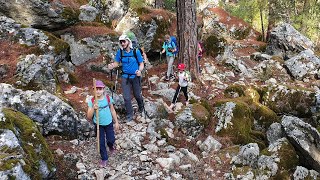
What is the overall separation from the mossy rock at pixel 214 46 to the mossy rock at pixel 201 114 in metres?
7.38

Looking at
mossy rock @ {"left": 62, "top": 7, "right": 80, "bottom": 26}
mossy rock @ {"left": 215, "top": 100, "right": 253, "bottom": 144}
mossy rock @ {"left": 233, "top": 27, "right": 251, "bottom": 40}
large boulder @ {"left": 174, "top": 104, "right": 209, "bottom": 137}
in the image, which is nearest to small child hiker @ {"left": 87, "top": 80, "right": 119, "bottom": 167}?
large boulder @ {"left": 174, "top": 104, "right": 209, "bottom": 137}

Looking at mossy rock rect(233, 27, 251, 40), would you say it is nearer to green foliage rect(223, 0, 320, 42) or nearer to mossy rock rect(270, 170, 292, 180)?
green foliage rect(223, 0, 320, 42)

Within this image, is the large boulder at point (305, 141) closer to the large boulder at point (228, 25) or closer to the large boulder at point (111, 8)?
the large boulder at point (111, 8)

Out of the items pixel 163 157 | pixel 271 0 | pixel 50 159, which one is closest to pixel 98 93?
pixel 50 159

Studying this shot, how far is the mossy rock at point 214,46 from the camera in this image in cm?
1648

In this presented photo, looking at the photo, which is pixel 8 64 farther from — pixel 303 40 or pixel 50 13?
pixel 303 40

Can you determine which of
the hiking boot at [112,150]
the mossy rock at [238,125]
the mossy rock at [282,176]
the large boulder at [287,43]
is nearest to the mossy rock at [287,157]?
the mossy rock at [282,176]

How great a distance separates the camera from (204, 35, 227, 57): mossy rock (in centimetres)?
1648

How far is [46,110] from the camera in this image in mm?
7652

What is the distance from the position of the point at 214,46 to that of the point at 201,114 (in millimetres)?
8044

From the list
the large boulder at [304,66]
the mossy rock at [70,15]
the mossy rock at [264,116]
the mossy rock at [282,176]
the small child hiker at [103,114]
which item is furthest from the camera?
the large boulder at [304,66]

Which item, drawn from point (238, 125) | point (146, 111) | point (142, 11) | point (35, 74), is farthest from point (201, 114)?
point (142, 11)

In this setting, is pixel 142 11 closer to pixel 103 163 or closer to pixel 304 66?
pixel 304 66

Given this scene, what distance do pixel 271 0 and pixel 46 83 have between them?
1924 centimetres
